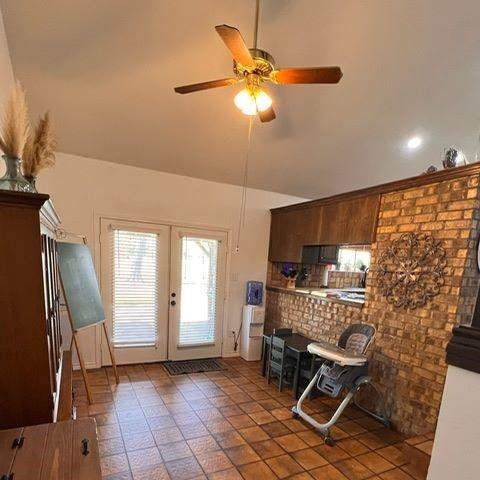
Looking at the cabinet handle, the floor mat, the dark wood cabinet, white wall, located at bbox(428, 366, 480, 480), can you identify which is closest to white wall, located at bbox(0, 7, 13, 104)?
the dark wood cabinet

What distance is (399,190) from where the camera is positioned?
284 centimetres

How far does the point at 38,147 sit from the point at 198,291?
3.13 m

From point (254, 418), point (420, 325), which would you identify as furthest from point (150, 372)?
point (420, 325)

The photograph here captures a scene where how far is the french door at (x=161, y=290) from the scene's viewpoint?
3.77 metres

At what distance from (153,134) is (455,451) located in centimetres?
351

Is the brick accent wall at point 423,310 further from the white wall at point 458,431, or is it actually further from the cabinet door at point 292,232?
the white wall at point 458,431

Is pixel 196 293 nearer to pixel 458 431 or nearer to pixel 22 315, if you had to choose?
pixel 22 315

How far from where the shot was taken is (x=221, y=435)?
2.57 metres

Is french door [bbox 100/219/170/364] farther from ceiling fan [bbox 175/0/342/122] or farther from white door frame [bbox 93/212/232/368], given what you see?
ceiling fan [bbox 175/0/342/122]

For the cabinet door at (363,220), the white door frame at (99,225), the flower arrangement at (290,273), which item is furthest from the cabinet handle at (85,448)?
the flower arrangement at (290,273)

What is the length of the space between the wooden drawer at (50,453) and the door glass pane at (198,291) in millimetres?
3013

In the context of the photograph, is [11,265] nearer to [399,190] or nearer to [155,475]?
[155,475]

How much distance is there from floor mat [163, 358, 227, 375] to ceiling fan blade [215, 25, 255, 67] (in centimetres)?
371

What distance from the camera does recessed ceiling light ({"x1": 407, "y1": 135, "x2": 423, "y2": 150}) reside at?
3.84m
